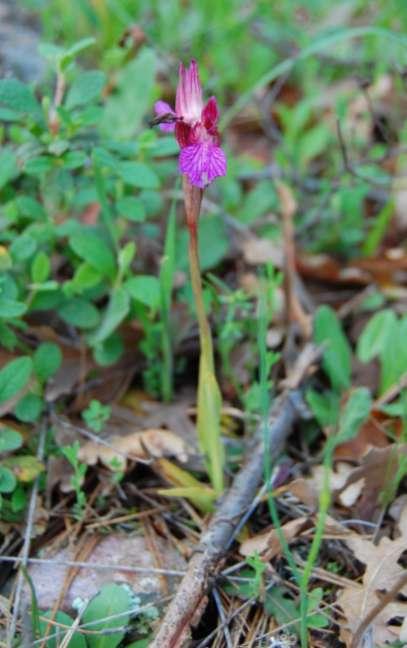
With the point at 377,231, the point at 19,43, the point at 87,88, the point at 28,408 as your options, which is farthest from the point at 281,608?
the point at 19,43

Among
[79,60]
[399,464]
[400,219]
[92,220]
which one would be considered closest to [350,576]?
[399,464]

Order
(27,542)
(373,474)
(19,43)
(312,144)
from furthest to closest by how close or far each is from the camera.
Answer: (19,43), (312,144), (373,474), (27,542)

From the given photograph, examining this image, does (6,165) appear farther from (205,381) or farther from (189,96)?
(205,381)

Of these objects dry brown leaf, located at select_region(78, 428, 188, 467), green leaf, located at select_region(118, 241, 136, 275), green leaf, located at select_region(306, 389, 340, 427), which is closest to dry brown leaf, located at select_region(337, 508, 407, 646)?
green leaf, located at select_region(306, 389, 340, 427)

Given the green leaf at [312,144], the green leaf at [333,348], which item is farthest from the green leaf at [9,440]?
the green leaf at [312,144]

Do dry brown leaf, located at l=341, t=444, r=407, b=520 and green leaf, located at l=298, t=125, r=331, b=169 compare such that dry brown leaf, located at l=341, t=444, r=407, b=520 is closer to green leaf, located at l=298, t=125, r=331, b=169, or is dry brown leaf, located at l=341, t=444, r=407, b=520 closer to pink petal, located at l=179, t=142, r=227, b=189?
pink petal, located at l=179, t=142, r=227, b=189

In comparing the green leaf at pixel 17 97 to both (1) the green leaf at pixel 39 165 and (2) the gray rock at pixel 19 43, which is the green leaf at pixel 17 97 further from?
(2) the gray rock at pixel 19 43
